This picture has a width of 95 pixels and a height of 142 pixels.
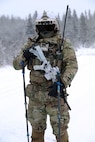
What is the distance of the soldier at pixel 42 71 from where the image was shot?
4531mm

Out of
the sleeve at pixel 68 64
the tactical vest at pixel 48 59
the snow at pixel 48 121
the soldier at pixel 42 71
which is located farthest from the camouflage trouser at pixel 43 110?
the snow at pixel 48 121

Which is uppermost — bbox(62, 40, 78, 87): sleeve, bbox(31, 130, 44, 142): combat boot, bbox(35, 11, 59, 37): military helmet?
bbox(35, 11, 59, 37): military helmet

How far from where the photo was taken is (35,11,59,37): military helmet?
180 inches

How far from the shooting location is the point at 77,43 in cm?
7675

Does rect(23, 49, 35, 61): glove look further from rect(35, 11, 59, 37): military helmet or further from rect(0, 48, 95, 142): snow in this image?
rect(0, 48, 95, 142): snow

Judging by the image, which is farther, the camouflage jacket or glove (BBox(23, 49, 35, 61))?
glove (BBox(23, 49, 35, 61))

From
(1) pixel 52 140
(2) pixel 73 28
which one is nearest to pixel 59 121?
(1) pixel 52 140

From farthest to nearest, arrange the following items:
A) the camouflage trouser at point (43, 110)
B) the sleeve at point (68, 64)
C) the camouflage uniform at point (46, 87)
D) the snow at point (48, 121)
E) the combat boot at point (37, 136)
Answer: the snow at point (48, 121)
the combat boot at point (37, 136)
the camouflage trouser at point (43, 110)
the camouflage uniform at point (46, 87)
the sleeve at point (68, 64)

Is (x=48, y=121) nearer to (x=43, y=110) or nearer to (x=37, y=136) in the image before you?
(x=37, y=136)

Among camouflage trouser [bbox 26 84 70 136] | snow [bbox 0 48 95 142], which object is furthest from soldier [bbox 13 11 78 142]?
snow [bbox 0 48 95 142]

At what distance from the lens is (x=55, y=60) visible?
456cm

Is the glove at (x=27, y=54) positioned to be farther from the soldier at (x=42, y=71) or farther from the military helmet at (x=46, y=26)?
the military helmet at (x=46, y=26)

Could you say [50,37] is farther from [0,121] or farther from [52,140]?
[0,121]

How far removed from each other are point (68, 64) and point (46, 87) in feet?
1.36
